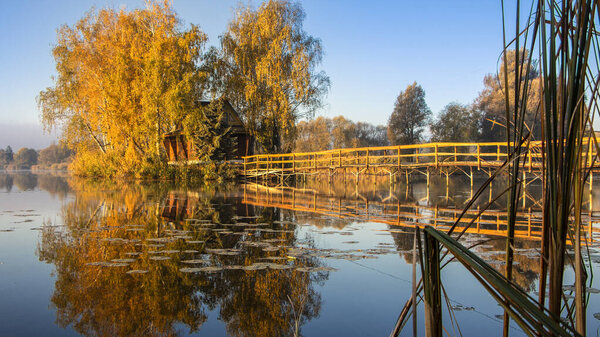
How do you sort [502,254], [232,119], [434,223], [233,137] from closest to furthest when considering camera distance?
[502,254]
[434,223]
[233,137]
[232,119]

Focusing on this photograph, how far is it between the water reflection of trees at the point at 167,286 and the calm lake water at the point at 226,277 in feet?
0.04

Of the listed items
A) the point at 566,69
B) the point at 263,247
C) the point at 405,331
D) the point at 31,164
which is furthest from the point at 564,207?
the point at 31,164

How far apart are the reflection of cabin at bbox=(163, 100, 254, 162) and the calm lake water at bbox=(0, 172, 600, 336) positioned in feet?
66.6

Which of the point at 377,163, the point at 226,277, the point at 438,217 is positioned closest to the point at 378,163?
the point at 377,163

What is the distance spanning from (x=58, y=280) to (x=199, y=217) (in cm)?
415

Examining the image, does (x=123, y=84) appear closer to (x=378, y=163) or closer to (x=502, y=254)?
(x=378, y=163)

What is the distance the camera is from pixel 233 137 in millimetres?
27344

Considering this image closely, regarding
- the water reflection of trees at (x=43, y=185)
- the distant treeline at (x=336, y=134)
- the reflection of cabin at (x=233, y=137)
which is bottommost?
the water reflection of trees at (x=43, y=185)

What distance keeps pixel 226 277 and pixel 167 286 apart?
0.54 meters

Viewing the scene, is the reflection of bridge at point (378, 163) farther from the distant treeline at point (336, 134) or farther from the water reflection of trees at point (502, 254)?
the distant treeline at point (336, 134)

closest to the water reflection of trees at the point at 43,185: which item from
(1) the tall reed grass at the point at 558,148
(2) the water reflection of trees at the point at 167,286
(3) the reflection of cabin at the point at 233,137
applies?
(3) the reflection of cabin at the point at 233,137

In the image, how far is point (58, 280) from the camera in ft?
12.3

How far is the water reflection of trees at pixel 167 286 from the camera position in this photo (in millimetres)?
2814

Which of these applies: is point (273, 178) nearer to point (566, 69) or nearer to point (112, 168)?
point (112, 168)
